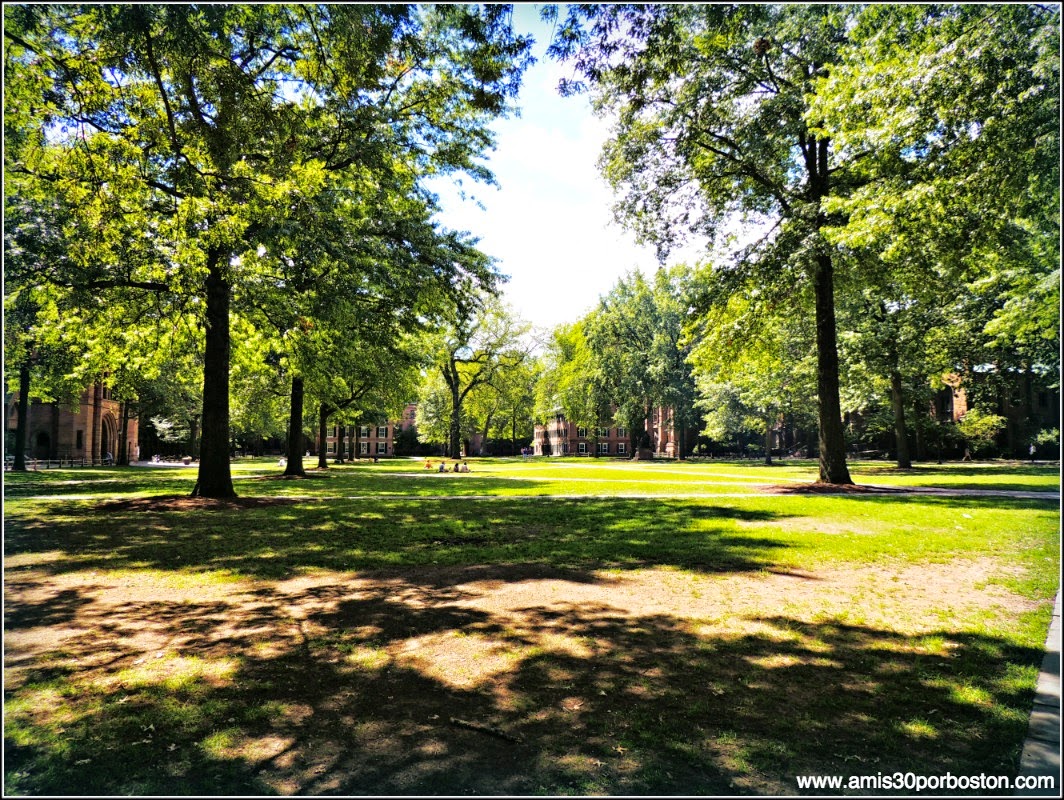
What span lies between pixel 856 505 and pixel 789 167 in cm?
1200

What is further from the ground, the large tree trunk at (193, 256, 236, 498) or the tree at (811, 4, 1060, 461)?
the tree at (811, 4, 1060, 461)

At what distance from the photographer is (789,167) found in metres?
19.4

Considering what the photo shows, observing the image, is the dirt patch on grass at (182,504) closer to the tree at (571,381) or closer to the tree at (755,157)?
the tree at (755,157)

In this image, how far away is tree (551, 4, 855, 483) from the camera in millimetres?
16344

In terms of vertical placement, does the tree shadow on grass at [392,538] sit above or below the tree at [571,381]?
below

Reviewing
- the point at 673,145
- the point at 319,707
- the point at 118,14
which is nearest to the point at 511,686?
the point at 319,707

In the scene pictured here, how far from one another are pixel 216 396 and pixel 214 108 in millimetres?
8174

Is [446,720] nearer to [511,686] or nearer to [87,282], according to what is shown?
[511,686]

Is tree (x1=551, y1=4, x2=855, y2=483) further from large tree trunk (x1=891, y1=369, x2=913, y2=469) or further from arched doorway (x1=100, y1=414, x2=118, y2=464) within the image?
arched doorway (x1=100, y1=414, x2=118, y2=464)

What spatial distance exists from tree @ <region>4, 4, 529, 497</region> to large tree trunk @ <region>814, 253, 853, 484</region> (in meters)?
13.3

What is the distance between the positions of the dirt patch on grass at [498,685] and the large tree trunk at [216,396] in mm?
9156

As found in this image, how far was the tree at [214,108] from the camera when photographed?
700 centimetres

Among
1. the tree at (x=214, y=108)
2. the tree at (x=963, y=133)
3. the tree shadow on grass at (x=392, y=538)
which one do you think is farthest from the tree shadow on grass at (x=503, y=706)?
the tree at (x=214, y=108)

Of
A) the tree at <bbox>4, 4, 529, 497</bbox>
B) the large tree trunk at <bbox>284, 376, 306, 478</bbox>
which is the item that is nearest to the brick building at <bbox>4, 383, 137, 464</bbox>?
the large tree trunk at <bbox>284, 376, 306, 478</bbox>
